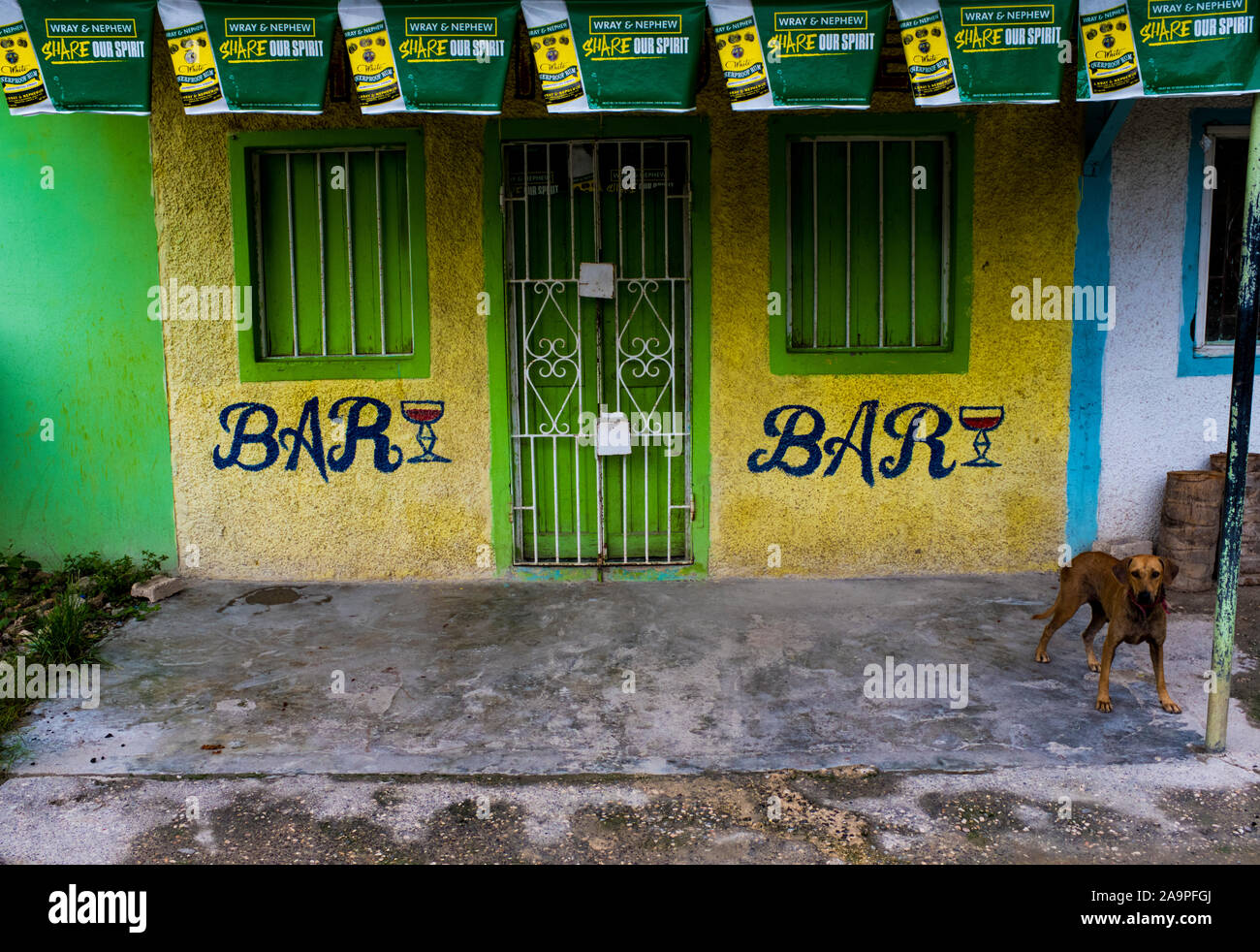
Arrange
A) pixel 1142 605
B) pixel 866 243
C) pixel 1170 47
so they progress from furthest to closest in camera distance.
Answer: pixel 866 243 → pixel 1170 47 → pixel 1142 605

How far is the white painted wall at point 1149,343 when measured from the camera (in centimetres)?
625

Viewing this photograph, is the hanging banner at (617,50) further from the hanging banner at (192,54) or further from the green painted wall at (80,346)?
the green painted wall at (80,346)

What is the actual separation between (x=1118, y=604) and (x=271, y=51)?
461 centimetres

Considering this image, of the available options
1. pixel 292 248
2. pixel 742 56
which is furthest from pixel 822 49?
pixel 292 248

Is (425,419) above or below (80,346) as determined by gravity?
below

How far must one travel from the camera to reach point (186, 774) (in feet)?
13.4

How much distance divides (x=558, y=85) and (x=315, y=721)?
312 centimetres

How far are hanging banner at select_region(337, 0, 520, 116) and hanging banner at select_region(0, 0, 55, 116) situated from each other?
1516 millimetres

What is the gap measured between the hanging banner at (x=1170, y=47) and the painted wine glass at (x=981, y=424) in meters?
2.26

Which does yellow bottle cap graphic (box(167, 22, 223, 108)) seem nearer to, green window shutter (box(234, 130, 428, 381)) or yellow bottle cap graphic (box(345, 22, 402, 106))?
yellow bottle cap graphic (box(345, 22, 402, 106))

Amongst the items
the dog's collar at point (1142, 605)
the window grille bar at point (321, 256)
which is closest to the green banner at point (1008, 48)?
the dog's collar at point (1142, 605)

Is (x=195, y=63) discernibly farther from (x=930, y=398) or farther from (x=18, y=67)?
(x=930, y=398)

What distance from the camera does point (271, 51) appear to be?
4.82 m

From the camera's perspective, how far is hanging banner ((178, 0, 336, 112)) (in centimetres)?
478
